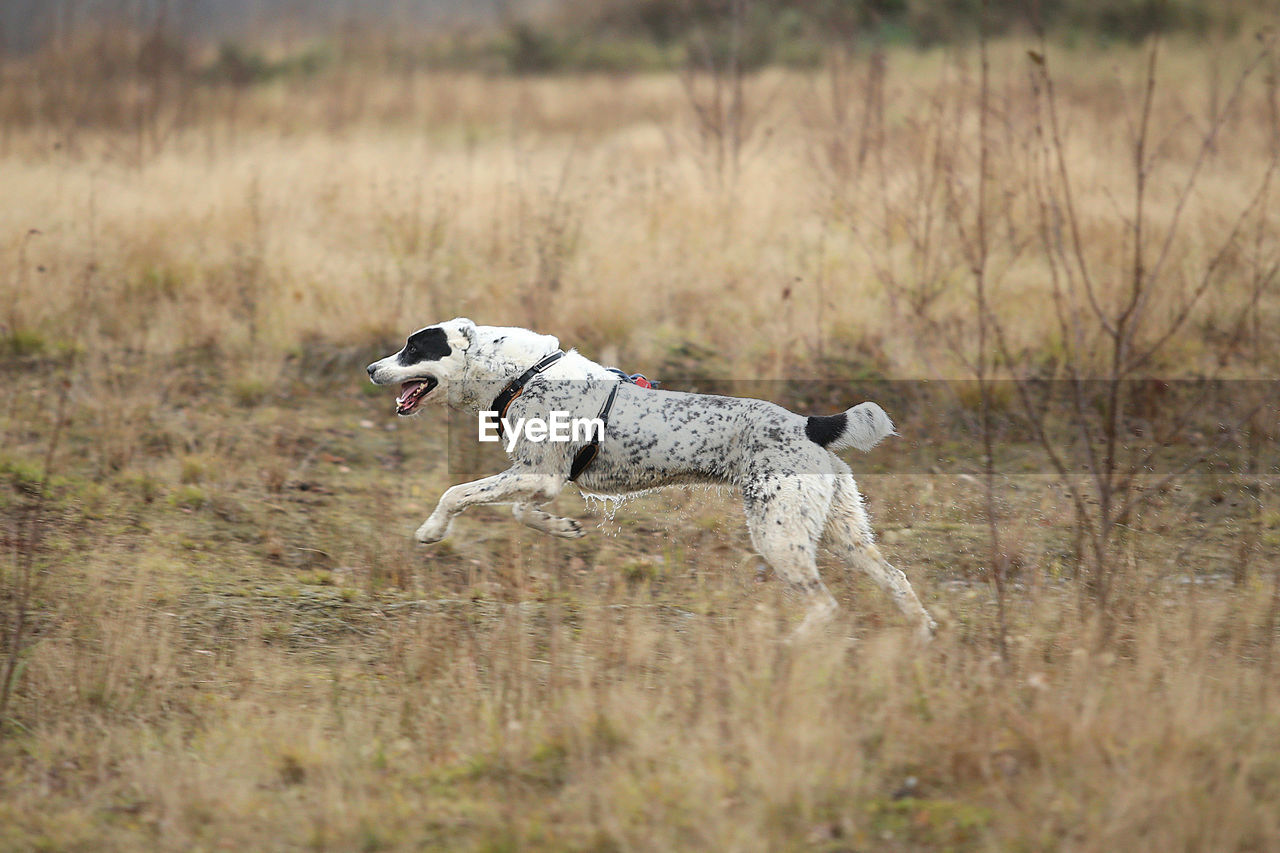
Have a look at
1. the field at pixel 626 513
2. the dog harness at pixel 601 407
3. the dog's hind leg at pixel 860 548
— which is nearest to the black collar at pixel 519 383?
the dog harness at pixel 601 407

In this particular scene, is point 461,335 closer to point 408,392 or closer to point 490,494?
point 408,392

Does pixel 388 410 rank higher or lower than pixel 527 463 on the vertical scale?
lower

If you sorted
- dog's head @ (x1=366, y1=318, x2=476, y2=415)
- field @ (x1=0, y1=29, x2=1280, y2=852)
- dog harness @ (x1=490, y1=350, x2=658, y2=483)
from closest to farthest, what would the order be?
field @ (x1=0, y1=29, x2=1280, y2=852)
dog harness @ (x1=490, y1=350, x2=658, y2=483)
dog's head @ (x1=366, y1=318, x2=476, y2=415)

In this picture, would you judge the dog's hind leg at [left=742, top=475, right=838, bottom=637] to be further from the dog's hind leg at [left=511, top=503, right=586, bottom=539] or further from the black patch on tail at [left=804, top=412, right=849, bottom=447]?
the dog's hind leg at [left=511, top=503, right=586, bottom=539]

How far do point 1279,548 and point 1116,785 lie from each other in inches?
130

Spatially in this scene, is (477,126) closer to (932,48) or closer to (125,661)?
(932,48)

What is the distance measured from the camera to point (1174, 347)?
8141mm

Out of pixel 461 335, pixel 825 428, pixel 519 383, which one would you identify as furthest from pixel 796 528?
pixel 461 335

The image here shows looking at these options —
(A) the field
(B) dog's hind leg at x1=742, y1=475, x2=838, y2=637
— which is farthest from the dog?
(A) the field

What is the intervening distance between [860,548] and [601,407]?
1.29m

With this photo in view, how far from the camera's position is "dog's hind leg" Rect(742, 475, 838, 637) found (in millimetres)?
4637

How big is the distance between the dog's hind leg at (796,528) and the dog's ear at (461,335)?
1.61 metres

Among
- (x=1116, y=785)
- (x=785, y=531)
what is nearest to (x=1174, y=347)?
(x=785, y=531)

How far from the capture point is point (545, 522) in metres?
5.18
